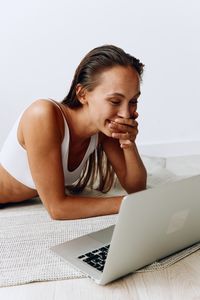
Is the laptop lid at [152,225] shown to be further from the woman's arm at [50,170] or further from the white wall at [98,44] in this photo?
the white wall at [98,44]

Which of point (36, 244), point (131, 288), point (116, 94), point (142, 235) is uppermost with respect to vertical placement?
point (116, 94)

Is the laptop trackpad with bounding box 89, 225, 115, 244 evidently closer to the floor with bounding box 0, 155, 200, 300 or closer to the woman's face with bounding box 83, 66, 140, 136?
the floor with bounding box 0, 155, 200, 300

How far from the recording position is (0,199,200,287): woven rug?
1.01 m

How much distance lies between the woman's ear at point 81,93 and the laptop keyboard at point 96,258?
1.83 ft

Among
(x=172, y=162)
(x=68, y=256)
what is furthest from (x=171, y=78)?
(x=68, y=256)

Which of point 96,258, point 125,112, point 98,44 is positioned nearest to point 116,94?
point 125,112

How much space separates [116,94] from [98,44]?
4.92 feet

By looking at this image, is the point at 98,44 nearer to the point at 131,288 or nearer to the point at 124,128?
the point at 124,128

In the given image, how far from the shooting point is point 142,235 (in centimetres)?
92

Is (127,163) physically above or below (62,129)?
below

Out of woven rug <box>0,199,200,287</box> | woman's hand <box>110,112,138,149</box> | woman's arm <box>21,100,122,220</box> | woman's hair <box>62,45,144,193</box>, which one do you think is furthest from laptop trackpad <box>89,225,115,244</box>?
woman's hair <box>62,45,144,193</box>

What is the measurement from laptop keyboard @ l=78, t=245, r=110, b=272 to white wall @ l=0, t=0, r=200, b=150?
5.93ft

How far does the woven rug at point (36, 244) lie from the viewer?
1.01 m

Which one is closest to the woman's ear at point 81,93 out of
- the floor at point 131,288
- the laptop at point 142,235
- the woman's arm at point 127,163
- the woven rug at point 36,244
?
the woman's arm at point 127,163
